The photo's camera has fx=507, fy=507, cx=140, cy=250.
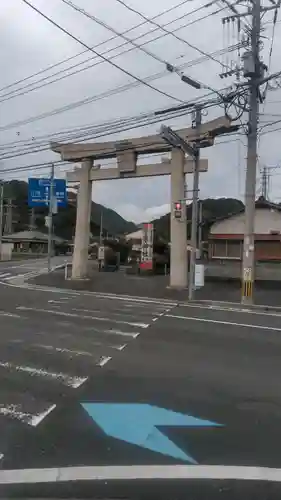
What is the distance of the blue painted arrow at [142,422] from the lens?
15.8 feet

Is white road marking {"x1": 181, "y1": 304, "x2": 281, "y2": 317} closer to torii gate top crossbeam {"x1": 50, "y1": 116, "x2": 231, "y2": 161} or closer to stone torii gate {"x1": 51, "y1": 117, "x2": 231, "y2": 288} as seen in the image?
stone torii gate {"x1": 51, "y1": 117, "x2": 231, "y2": 288}

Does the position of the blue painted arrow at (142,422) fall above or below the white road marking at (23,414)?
above

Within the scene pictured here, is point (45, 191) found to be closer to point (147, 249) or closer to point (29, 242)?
point (147, 249)

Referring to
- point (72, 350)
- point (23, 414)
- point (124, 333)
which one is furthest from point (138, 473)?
point (124, 333)

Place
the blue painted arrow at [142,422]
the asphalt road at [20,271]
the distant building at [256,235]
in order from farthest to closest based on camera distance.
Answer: the asphalt road at [20,271] < the distant building at [256,235] < the blue painted arrow at [142,422]

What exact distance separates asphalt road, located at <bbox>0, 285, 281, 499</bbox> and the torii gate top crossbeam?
514 inches

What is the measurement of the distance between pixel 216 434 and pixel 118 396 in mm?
1704

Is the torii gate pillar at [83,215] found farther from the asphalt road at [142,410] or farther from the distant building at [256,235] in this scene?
the asphalt road at [142,410]

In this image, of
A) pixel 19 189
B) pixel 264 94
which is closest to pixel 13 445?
pixel 264 94

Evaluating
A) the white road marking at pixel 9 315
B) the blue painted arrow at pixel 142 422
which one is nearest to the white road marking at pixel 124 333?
the white road marking at pixel 9 315

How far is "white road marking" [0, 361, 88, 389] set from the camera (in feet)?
23.4

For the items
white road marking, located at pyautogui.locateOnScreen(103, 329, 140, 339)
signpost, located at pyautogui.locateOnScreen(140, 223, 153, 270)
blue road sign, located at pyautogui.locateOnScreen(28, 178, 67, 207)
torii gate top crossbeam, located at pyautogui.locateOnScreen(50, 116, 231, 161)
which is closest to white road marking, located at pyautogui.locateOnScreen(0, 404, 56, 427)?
white road marking, located at pyautogui.locateOnScreen(103, 329, 140, 339)

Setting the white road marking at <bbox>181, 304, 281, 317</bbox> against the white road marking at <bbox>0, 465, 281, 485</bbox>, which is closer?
the white road marking at <bbox>0, 465, 281, 485</bbox>

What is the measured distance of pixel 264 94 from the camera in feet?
63.4
